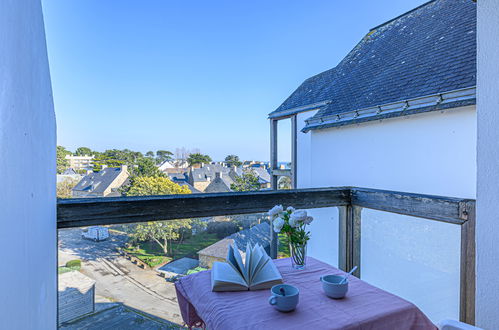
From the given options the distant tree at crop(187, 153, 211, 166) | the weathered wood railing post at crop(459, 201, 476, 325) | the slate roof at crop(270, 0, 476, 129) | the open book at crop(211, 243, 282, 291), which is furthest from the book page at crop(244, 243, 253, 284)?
the distant tree at crop(187, 153, 211, 166)

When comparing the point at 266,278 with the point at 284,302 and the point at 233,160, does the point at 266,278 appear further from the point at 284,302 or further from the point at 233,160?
the point at 233,160

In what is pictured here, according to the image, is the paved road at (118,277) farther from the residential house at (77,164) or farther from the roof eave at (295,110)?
the roof eave at (295,110)

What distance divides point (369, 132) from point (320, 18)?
4986 millimetres

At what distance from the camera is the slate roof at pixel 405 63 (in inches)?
157

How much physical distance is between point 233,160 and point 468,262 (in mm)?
7077

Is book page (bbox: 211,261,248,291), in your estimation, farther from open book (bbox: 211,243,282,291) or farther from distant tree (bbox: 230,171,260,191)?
distant tree (bbox: 230,171,260,191)

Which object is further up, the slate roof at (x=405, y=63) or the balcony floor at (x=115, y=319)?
the slate roof at (x=405, y=63)

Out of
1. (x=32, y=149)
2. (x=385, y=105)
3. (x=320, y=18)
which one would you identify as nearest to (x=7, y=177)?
(x=32, y=149)

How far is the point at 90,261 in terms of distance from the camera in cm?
167

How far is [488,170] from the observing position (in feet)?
3.60

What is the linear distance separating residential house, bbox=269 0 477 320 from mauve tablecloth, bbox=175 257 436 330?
3.22 ft

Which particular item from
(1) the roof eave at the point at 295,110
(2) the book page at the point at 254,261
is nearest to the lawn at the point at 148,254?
(2) the book page at the point at 254,261

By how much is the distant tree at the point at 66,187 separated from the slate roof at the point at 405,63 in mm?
4394

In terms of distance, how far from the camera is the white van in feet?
5.57
